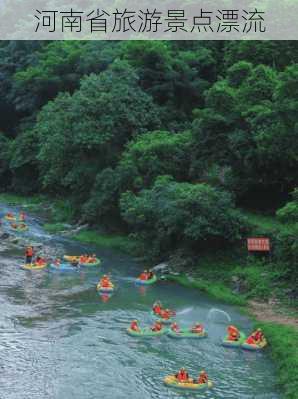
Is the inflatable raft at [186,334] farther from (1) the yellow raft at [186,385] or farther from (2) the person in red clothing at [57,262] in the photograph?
(2) the person in red clothing at [57,262]

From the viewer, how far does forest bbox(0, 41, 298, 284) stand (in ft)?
113

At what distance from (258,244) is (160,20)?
35208 millimetres

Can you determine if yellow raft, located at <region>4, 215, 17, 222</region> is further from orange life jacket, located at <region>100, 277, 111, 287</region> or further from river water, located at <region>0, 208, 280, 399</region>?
orange life jacket, located at <region>100, 277, 111, 287</region>

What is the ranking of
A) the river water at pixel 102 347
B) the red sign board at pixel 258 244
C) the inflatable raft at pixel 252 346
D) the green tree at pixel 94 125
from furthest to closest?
1. the green tree at pixel 94 125
2. the red sign board at pixel 258 244
3. the inflatable raft at pixel 252 346
4. the river water at pixel 102 347

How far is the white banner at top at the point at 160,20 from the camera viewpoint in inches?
1909

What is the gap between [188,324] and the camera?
27.2 meters

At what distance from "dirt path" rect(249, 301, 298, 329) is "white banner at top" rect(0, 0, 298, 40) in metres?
20.8

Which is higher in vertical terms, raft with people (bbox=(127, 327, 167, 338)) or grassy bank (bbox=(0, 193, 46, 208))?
grassy bank (bbox=(0, 193, 46, 208))

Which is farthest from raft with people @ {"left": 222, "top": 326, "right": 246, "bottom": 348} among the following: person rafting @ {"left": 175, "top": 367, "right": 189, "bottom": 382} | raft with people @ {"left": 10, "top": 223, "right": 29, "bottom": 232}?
raft with people @ {"left": 10, "top": 223, "right": 29, "bottom": 232}

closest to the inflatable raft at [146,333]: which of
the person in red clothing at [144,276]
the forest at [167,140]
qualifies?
the person in red clothing at [144,276]

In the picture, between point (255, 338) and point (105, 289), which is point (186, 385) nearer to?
point (255, 338)

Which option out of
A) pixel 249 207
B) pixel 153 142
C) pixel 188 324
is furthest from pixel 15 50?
pixel 188 324

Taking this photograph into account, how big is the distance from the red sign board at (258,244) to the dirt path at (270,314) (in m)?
3.70

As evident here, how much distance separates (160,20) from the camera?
6169 cm
